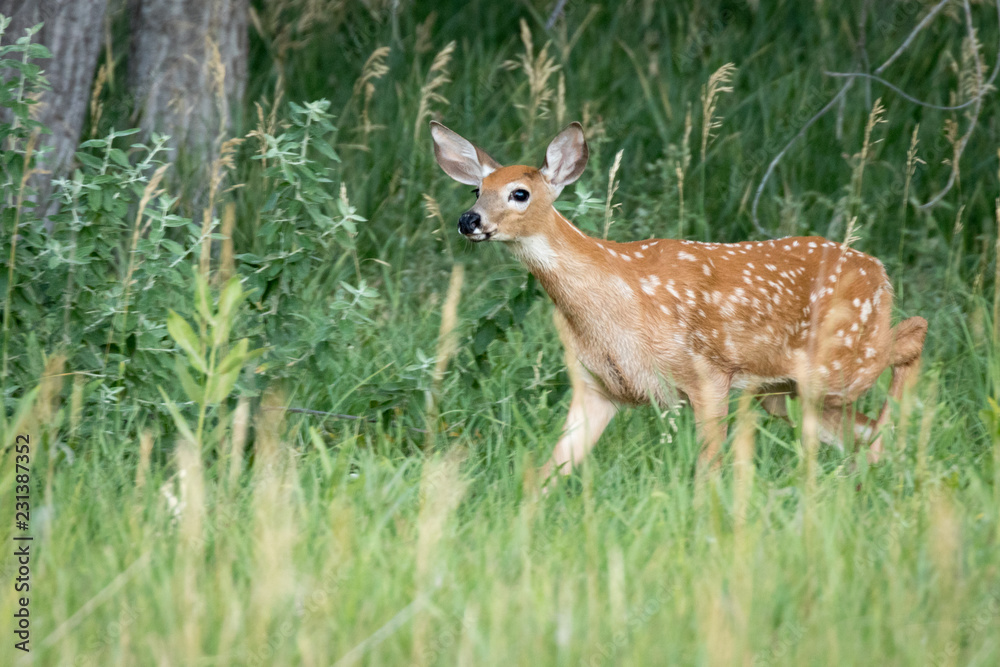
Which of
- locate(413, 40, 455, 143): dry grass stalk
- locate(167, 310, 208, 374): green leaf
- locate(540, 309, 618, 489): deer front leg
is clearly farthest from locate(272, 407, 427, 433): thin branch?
locate(413, 40, 455, 143): dry grass stalk

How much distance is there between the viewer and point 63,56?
5262 millimetres

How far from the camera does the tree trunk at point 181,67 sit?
5.97 m

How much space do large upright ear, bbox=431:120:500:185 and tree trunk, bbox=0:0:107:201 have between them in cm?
178

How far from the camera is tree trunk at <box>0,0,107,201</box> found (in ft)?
17.0

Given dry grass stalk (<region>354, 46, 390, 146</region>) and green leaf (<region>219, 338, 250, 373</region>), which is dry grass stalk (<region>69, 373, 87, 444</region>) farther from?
dry grass stalk (<region>354, 46, 390, 146</region>)

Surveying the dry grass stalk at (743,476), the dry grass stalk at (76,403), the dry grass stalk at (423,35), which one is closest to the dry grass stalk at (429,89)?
the dry grass stalk at (423,35)

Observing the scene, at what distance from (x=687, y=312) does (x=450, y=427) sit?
0.92m

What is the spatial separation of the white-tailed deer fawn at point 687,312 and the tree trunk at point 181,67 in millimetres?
2024

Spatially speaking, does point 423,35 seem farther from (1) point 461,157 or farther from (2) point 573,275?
(2) point 573,275

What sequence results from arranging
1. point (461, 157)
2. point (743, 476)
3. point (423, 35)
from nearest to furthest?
point (743, 476), point (461, 157), point (423, 35)

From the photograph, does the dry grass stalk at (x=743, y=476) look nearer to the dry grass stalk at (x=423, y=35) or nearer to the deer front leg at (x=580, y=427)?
the deer front leg at (x=580, y=427)

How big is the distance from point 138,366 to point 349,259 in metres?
2.17

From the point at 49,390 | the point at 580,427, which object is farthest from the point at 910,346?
the point at 49,390

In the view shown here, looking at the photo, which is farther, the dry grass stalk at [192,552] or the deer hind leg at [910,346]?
the deer hind leg at [910,346]
